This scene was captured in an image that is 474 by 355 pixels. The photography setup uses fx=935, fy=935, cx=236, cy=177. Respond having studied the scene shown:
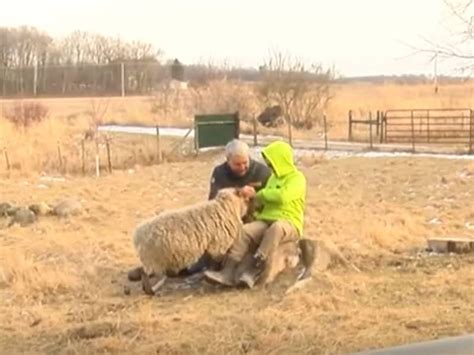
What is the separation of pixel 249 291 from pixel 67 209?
874cm

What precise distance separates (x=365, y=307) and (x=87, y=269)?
3.74 metres

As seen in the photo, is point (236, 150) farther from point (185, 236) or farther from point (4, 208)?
point (4, 208)

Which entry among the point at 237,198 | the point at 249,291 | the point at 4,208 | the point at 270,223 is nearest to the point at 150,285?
the point at 249,291

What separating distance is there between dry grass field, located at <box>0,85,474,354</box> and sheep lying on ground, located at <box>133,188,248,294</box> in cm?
28

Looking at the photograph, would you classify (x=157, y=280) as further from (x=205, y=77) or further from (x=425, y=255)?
(x=205, y=77)

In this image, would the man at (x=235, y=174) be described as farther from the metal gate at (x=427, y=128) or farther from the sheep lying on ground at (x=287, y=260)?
the metal gate at (x=427, y=128)

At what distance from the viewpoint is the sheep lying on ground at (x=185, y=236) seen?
29.0 feet

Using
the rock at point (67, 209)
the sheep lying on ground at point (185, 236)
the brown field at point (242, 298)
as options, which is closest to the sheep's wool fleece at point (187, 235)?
the sheep lying on ground at point (185, 236)

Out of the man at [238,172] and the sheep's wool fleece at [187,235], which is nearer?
the sheep's wool fleece at [187,235]

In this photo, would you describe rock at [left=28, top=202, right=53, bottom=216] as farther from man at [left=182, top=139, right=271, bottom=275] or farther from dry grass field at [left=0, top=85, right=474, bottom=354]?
man at [left=182, top=139, right=271, bottom=275]

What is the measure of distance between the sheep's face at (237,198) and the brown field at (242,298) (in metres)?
0.80

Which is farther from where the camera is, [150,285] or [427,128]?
[427,128]

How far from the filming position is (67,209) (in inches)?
661

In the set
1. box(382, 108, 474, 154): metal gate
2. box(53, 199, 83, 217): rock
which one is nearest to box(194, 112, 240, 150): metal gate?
box(382, 108, 474, 154): metal gate
